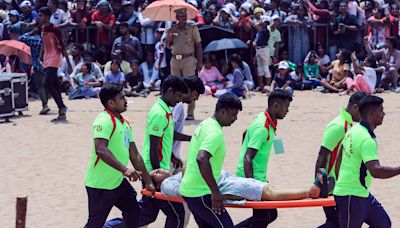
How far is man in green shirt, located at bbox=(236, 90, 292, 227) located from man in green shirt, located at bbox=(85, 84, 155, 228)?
32.1 inches

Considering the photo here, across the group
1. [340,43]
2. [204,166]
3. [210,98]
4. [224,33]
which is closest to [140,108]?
[210,98]

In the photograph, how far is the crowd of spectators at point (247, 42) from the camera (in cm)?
2028

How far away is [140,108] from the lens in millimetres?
18375

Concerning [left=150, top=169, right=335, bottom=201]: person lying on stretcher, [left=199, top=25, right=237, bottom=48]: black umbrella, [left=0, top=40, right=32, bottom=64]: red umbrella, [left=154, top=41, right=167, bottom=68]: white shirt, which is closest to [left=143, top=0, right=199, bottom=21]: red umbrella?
[left=154, top=41, right=167, bottom=68]: white shirt

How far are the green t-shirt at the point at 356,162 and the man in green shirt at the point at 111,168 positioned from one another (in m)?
1.62

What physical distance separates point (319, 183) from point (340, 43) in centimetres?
1375

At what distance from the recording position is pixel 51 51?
16.5 meters

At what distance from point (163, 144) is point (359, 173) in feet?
5.97

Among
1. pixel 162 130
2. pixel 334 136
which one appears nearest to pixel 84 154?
pixel 162 130

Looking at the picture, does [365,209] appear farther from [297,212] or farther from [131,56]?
[131,56]

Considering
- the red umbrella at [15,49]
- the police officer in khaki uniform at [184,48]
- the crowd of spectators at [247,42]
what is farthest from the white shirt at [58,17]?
the police officer in khaki uniform at [184,48]

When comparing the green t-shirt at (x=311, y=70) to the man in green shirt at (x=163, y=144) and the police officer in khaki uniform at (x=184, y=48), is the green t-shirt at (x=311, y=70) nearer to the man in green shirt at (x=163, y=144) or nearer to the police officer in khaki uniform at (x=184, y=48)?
the police officer in khaki uniform at (x=184, y=48)

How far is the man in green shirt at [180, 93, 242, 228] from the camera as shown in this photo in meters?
7.81

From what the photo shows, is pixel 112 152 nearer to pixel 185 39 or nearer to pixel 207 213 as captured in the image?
pixel 207 213
